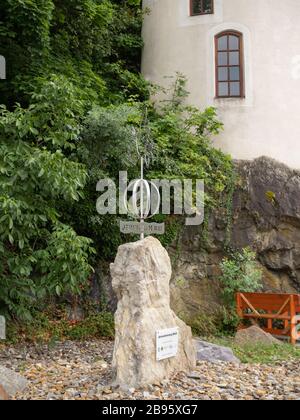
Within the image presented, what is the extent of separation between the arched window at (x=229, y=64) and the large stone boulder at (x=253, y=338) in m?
7.04

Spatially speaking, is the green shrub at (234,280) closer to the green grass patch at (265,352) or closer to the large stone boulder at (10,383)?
the green grass patch at (265,352)

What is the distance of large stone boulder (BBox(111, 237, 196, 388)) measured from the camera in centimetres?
594

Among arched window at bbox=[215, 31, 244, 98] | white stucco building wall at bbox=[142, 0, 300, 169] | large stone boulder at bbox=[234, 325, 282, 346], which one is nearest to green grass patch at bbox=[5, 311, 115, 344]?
large stone boulder at bbox=[234, 325, 282, 346]

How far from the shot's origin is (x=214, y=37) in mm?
14164

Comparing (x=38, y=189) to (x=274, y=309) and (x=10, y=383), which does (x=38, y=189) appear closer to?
(x=10, y=383)

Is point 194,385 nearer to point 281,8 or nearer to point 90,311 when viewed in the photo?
point 90,311

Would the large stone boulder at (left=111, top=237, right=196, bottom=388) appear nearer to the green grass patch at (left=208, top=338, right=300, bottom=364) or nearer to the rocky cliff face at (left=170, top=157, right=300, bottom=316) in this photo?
the green grass patch at (left=208, top=338, right=300, bottom=364)

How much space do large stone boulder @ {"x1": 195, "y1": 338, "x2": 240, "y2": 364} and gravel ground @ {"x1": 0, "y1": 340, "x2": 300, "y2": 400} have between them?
0.88ft

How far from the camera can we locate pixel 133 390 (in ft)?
18.8

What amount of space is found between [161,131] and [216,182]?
203cm

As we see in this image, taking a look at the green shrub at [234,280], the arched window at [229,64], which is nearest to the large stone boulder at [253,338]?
the green shrub at [234,280]

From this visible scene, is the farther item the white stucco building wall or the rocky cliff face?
the white stucco building wall

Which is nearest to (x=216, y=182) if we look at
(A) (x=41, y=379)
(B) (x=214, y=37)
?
(B) (x=214, y=37)

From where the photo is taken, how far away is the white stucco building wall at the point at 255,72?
13703mm
